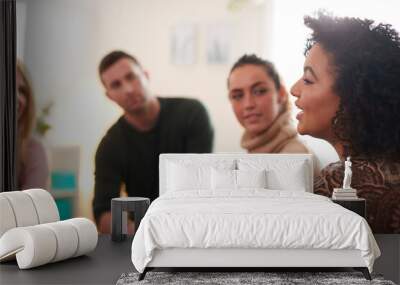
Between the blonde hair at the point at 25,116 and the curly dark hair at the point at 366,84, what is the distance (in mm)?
3434

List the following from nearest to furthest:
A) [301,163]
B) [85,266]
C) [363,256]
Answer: [363,256] < [85,266] < [301,163]

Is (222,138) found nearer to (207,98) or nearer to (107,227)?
(207,98)

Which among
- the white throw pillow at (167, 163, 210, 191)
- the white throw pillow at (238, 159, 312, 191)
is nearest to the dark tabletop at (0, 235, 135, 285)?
the white throw pillow at (167, 163, 210, 191)

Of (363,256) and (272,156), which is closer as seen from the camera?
(363,256)

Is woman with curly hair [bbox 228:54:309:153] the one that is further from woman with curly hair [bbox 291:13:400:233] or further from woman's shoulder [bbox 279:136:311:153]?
woman with curly hair [bbox 291:13:400:233]

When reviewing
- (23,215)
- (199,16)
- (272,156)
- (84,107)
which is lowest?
(23,215)

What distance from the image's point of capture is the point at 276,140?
23.9ft

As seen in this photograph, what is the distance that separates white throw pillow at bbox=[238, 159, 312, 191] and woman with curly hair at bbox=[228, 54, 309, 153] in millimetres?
323

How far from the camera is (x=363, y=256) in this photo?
479cm

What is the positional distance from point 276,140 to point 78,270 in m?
2.99

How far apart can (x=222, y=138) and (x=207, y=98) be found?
490mm

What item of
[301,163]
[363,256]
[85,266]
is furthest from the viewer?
[301,163]

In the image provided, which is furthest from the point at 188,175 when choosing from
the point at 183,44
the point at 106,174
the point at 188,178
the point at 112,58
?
the point at 112,58

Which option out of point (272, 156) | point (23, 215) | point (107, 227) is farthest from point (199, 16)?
point (23, 215)
